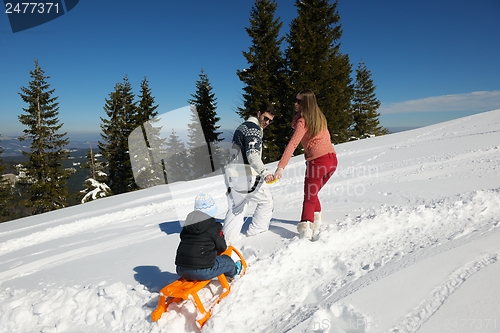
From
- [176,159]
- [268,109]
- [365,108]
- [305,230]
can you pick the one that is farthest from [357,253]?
[365,108]

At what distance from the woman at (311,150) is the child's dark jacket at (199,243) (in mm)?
1189

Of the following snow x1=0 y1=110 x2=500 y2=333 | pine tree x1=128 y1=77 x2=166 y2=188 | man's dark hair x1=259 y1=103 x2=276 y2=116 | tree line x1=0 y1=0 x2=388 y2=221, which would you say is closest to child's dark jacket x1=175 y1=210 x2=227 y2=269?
snow x1=0 y1=110 x2=500 y2=333

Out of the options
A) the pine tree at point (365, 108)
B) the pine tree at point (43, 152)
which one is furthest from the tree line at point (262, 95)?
the pine tree at point (365, 108)

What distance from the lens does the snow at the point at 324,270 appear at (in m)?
2.12

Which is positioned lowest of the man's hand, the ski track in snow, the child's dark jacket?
the ski track in snow

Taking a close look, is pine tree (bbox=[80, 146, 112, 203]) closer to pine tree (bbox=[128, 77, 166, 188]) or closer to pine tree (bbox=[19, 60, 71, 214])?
pine tree (bbox=[19, 60, 71, 214])

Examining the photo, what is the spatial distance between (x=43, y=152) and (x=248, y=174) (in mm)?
26901

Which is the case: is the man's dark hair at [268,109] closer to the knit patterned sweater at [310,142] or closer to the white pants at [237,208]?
the knit patterned sweater at [310,142]

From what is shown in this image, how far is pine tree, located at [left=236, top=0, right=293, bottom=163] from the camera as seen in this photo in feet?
79.7

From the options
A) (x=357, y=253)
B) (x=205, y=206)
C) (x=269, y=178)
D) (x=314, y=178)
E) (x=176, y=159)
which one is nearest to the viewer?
(x=205, y=206)

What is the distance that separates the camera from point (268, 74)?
81.1ft

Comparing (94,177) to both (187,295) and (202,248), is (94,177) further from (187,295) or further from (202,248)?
(187,295)

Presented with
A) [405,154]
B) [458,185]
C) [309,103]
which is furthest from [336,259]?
[405,154]

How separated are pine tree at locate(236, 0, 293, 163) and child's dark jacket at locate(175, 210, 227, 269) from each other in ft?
69.6
